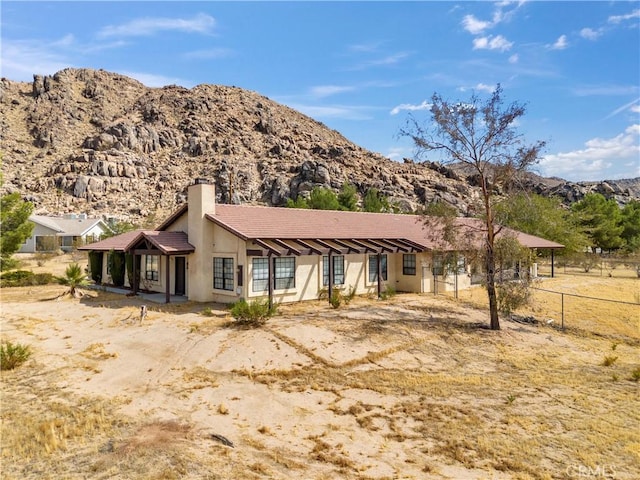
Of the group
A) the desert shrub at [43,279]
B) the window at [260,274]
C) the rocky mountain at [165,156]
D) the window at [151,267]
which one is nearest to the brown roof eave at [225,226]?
the window at [260,274]

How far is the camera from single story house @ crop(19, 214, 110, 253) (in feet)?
180

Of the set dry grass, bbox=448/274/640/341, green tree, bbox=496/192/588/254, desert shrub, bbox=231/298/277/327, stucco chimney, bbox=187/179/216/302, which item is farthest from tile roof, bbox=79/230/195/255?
dry grass, bbox=448/274/640/341

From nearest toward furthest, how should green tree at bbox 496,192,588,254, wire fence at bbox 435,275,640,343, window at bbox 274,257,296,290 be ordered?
green tree at bbox 496,192,588,254 → wire fence at bbox 435,275,640,343 → window at bbox 274,257,296,290

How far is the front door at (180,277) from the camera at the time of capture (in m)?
22.7

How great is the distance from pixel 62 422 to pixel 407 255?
20.4 m

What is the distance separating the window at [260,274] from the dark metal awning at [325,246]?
80 cm

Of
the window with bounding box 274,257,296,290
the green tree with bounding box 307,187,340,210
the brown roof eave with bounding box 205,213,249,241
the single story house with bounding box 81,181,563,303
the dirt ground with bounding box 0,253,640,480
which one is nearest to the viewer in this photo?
the dirt ground with bounding box 0,253,640,480

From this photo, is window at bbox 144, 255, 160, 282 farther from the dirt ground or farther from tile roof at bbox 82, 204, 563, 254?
the dirt ground

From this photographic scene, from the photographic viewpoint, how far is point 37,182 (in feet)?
281

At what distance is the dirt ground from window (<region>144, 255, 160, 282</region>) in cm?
686

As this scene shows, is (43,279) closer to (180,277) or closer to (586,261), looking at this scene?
(180,277)

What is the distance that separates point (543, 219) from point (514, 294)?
3077 millimetres

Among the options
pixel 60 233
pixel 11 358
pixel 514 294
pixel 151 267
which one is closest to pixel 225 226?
pixel 151 267

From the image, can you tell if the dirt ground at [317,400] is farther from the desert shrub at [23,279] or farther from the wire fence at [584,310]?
the desert shrub at [23,279]
